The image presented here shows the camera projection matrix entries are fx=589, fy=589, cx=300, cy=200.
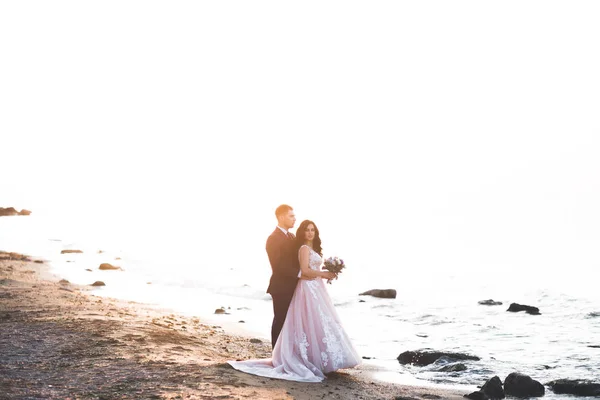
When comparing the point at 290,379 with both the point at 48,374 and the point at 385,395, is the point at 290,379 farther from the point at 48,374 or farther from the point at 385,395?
the point at 48,374

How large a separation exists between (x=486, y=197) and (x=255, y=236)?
220 feet

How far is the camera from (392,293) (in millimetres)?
25797

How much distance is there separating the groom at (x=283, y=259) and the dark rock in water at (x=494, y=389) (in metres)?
3.53

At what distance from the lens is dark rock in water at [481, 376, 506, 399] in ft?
31.2

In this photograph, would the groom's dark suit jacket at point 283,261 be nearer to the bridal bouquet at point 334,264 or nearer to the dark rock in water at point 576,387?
the bridal bouquet at point 334,264

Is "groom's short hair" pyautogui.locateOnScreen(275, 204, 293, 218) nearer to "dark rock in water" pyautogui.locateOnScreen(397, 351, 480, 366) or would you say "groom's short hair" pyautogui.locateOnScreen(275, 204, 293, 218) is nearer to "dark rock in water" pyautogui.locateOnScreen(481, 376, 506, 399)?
"dark rock in water" pyautogui.locateOnScreen(481, 376, 506, 399)

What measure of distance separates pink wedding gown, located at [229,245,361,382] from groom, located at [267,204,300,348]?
18 centimetres

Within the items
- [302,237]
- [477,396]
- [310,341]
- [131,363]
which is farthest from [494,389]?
[131,363]

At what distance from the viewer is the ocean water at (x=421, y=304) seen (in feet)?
42.3

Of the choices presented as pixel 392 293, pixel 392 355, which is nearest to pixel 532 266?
pixel 392 293

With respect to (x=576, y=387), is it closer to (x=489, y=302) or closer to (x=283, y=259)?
(x=283, y=259)

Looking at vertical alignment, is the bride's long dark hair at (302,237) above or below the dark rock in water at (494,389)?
above

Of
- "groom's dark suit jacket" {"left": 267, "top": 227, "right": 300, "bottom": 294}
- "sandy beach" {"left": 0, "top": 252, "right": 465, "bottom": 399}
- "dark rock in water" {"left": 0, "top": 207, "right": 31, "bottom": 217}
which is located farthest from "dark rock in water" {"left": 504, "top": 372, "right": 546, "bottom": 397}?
"dark rock in water" {"left": 0, "top": 207, "right": 31, "bottom": 217}

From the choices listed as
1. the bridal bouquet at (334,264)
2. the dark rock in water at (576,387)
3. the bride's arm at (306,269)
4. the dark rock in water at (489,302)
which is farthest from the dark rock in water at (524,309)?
the bride's arm at (306,269)
